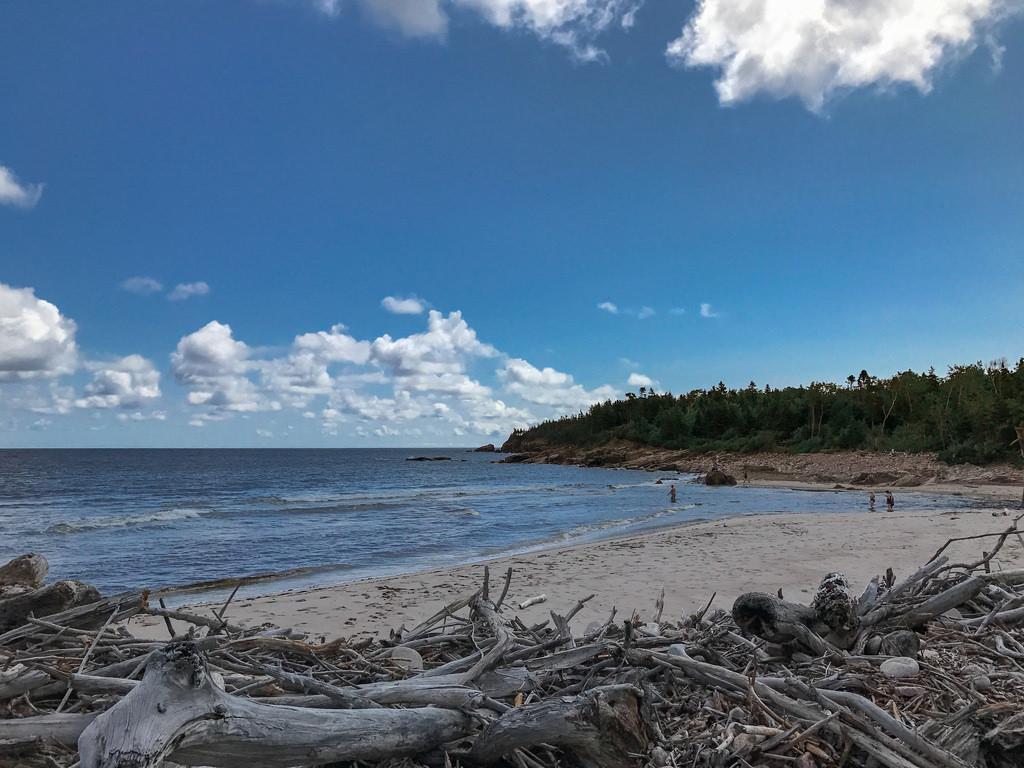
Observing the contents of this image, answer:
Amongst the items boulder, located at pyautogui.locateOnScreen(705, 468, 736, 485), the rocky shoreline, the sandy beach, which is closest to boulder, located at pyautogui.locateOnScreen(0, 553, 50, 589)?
the sandy beach

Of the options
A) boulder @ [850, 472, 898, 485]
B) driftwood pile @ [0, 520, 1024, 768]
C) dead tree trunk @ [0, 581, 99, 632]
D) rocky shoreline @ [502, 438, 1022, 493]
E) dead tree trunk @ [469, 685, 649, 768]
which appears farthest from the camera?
boulder @ [850, 472, 898, 485]

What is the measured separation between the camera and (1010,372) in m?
50.4

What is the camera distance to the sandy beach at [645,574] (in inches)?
351

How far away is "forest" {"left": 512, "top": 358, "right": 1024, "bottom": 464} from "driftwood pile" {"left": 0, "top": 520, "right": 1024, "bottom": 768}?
39161 millimetres

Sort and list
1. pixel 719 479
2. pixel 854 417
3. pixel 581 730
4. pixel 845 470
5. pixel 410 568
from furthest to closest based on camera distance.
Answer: pixel 854 417
pixel 845 470
pixel 719 479
pixel 410 568
pixel 581 730

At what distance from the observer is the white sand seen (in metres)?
8.95

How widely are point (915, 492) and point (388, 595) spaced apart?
31200 millimetres

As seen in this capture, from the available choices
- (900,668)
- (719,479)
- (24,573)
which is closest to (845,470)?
(719,479)

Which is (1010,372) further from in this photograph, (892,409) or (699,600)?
(699,600)

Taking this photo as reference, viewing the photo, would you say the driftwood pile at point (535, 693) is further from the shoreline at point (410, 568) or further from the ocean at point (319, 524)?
the ocean at point (319, 524)

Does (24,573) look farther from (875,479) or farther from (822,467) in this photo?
(822,467)

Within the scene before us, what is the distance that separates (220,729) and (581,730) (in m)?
1.35

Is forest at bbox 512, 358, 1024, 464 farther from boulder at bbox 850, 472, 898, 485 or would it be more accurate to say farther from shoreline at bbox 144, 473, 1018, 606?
shoreline at bbox 144, 473, 1018, 606

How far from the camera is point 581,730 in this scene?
2.57 m
